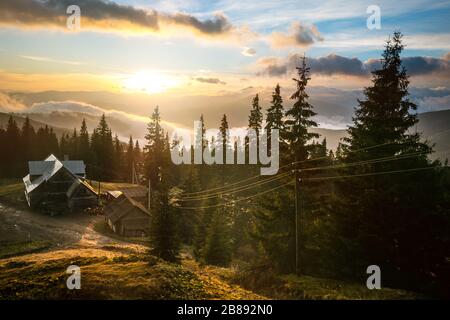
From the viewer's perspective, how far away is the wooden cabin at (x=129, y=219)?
59.6m

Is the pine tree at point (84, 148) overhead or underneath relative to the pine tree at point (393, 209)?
overhead

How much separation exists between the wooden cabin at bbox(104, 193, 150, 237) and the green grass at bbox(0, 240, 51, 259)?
46.7ft

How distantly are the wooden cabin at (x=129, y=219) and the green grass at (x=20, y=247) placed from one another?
14248 mm

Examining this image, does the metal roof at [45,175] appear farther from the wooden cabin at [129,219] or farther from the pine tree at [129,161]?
the pine tree at [129,161]

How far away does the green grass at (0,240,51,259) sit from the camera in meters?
40.8

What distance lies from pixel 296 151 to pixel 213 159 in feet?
160

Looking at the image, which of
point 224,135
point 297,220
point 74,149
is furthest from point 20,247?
point 74,149

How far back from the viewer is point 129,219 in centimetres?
6006

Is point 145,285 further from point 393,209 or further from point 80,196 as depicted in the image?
point 80,196

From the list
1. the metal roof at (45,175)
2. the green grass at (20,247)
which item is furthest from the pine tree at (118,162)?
the green grass at (20,247)

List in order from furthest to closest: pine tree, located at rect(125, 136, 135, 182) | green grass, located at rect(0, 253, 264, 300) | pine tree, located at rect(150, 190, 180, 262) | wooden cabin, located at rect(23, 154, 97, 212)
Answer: pine tree, located at rect(125, 136, 135, 182) < wooden cabin, located at rect(23, 154, 97, 212) < pine tree, located at rect(150, 190, 180, 262) < green grass, located at rect(0, 253, 264, 300)

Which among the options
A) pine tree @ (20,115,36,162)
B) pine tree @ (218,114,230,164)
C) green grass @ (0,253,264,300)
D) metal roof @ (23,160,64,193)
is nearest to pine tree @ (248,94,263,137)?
pine tree @ (218,114,230,164)

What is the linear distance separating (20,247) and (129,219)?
18.3 metres

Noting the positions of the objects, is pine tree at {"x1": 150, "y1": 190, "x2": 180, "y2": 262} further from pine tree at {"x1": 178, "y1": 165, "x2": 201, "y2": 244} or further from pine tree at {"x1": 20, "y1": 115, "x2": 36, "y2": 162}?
pine tree at {"x1": 20, "y1": 115, "x2": 36, "y2": 162}
